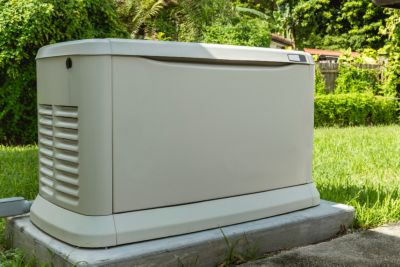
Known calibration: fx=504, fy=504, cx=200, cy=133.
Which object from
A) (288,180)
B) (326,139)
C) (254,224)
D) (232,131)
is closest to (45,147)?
(232,131)

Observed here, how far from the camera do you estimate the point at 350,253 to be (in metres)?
2.40

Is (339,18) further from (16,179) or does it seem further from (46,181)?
(46,181)

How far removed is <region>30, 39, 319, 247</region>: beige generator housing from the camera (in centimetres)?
202

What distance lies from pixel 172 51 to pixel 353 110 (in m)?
9.28

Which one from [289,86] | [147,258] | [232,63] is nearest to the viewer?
[147,258]

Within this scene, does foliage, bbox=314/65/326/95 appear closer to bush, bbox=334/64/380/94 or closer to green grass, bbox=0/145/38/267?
bush, bbox=334/64/380/94

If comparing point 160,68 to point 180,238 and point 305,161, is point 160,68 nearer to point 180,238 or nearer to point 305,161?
point 180,238

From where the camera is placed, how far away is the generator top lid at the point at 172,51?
1989 millimetres

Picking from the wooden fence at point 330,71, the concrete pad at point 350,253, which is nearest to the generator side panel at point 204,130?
the concrete pad at point 350,253

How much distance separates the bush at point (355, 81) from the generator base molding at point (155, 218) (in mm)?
9841

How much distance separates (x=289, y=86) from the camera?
2594mm

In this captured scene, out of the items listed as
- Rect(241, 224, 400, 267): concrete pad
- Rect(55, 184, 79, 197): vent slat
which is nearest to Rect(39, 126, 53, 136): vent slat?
Rect(55, 184, 79, 197): vent slat

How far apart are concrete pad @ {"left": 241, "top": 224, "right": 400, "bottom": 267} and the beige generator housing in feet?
0.79

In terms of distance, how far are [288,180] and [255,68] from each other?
0.63 m
